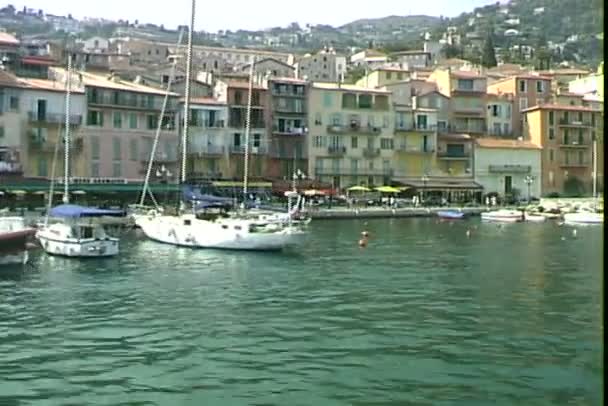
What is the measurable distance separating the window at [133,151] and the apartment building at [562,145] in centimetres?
3691

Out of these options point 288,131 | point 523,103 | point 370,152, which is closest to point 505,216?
point 370,152

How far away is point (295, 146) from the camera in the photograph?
224ft

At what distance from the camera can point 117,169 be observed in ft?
192

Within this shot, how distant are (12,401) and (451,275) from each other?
55.4 feet

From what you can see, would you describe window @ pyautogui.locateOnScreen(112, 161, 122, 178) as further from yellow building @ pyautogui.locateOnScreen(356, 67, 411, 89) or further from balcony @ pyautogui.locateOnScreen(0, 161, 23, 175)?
yellow building @ pyautogui.locateOnScreen(356, 67, 411, 89)

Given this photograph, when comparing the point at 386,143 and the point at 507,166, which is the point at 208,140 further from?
the point at 507,166

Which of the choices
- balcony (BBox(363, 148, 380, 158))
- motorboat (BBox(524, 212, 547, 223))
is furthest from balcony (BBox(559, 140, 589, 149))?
motorboat (BBox(524, 212, 547, 223))

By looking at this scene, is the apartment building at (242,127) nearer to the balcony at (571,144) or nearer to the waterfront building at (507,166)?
the waterfront building at (507,166)

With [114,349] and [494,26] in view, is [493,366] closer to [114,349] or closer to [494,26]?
[114,349]

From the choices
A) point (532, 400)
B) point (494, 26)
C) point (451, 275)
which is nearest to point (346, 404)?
point (532, 400)

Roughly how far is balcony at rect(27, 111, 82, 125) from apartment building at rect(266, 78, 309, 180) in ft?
53.7

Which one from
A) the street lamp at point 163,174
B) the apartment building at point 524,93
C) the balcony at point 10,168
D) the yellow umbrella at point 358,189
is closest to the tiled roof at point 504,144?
the apartment building at point 524,93

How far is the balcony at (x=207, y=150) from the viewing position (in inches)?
2493

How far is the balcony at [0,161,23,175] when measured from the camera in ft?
175
